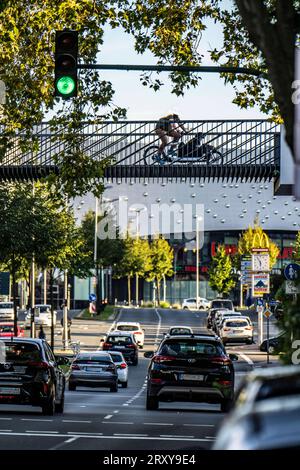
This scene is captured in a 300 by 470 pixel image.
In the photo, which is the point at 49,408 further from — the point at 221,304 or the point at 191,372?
the point at 221,304

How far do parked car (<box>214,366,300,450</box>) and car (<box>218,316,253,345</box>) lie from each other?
2539 inches

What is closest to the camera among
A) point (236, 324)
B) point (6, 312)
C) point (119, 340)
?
point (119, 340)

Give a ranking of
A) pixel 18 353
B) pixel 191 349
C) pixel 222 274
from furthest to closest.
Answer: pixel 222 274 < pixel 191 349 < pixel 18 353

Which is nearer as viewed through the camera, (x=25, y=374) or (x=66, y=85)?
(x=66, y=85)

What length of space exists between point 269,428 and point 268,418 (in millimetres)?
63

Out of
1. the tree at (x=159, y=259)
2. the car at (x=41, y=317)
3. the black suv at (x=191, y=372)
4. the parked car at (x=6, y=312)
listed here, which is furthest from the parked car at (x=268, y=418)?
the tree at (x=159, y=259)

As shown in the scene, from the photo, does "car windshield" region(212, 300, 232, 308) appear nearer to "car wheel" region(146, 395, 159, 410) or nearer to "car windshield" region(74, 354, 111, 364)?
"car windshield" region(74, 354, 111, 364)

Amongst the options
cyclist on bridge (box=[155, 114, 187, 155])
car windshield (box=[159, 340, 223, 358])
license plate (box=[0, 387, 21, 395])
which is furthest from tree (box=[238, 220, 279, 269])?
license plate (box=[0, 387, 21, 395])

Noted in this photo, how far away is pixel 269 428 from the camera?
4.90m

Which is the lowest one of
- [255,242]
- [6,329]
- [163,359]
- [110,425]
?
[6,329]

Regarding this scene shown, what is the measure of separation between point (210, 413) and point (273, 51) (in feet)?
51.9

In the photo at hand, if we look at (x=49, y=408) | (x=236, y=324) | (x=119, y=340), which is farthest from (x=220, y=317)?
(x=49, y=408)

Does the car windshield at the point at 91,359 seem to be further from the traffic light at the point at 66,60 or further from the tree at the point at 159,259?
the tree at the point at 159,259
